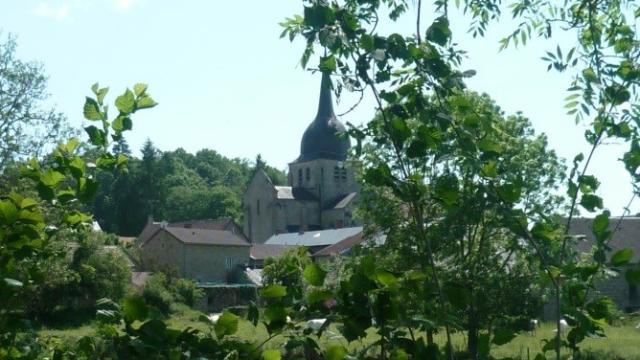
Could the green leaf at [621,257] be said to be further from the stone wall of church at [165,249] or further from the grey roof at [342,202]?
the grey roof at [342,202]

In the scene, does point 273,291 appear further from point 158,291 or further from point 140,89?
point 158,291

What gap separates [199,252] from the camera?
6062cm

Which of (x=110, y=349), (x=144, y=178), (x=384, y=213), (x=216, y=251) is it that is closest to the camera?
(x=110, y=349)

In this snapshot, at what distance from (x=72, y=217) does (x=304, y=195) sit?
7926 cm

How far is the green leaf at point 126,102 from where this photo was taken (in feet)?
6.73

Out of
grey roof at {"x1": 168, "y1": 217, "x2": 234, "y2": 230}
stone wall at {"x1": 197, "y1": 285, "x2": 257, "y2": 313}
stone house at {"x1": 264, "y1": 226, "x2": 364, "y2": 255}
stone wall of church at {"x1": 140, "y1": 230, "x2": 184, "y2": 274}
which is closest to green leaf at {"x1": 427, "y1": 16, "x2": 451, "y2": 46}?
stone wall at {"x1": 197, "y1": 285, "x2": 257, "y2": 313}

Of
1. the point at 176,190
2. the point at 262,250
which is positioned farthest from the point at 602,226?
the point at 176,190

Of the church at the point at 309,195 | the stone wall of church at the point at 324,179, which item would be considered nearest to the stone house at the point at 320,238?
the church at the point at 309,195

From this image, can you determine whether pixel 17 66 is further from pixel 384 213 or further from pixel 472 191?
pixel 472 191

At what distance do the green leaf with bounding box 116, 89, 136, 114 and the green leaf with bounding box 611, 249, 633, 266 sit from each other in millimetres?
1290

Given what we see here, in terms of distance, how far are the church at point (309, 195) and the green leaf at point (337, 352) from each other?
76.3 metres

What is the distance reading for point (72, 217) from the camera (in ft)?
7.82

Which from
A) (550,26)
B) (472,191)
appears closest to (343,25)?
(472,191)

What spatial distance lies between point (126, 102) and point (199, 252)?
59.5 meters
